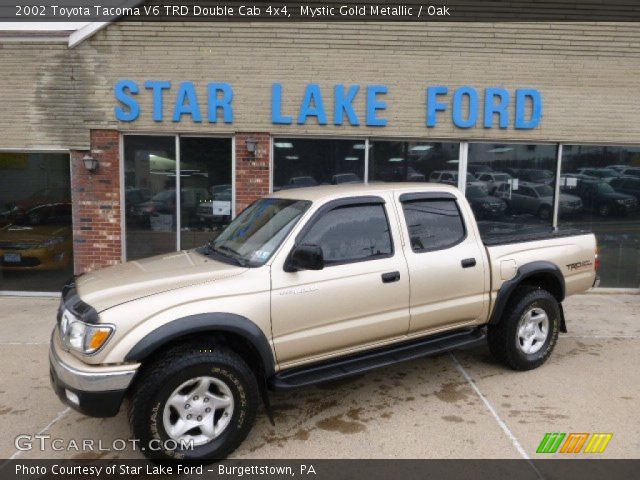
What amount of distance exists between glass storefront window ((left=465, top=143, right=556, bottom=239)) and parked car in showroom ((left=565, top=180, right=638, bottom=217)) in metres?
0.17

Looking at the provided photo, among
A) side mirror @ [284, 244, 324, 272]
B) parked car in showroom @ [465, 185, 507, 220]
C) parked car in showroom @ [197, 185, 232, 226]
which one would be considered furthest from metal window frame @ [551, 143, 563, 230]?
side mirror @ [284, 244, 324, 272]

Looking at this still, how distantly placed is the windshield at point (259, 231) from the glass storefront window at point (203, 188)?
Result: 3.75 metres

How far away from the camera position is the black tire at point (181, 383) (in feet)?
10.3

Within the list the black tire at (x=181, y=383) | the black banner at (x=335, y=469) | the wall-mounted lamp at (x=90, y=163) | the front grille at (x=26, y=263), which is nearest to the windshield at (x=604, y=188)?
the black banner at (x=335, y=469)

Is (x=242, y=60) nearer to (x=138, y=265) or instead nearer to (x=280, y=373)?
(x=138, y=265)

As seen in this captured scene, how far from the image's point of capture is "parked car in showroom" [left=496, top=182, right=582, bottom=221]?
28.0 ft

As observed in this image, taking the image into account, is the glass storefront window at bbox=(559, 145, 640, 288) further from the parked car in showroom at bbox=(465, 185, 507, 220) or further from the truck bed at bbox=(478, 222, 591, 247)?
the truck bed at bbox=(478, 222, 591, 247)

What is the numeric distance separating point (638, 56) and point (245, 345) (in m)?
8.30

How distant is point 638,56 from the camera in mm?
8078

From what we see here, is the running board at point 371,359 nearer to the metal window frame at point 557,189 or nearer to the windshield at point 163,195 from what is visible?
the metal window frame at point 557,189

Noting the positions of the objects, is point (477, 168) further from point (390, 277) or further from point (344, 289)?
point (344, 289)

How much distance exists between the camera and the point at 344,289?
3.78 meters

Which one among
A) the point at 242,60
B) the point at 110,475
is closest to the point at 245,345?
the point at 110,475

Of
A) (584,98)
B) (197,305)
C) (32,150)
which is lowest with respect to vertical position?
(197,305)
